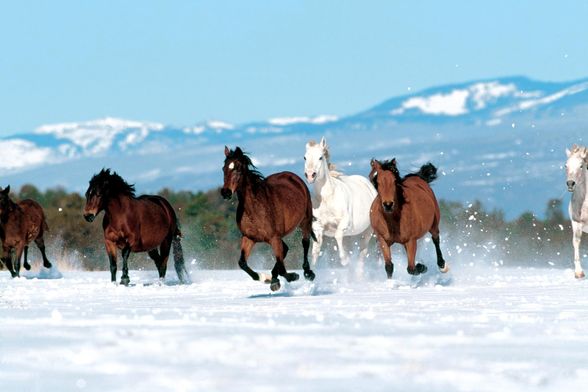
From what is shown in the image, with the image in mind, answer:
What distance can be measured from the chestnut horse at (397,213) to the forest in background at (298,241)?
4.56 meters

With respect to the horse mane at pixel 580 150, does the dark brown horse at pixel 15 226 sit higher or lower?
lower

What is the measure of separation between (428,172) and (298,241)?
13.0 meters

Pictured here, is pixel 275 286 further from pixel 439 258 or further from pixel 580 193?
pixel 580 193

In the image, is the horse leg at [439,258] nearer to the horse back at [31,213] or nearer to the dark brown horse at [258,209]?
the dark brown horse at [258,209]

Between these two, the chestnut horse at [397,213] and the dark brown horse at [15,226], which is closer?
the chestnut horse at [397,213]

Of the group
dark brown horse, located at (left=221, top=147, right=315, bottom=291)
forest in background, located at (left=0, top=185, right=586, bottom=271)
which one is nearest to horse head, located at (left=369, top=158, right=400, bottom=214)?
dark brown horse, located at (left=221, top=147, right=315, bottom=291)

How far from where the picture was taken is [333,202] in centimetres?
1794

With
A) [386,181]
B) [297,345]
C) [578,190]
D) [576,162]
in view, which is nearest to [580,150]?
[576,162]

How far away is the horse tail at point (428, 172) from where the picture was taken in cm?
1856

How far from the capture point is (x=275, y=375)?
561 centimetres

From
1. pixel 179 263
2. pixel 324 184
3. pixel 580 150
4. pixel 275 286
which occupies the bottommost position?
pixel 275 286

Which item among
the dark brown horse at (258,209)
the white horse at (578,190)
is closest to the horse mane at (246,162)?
the dark brown horse at (258,209)

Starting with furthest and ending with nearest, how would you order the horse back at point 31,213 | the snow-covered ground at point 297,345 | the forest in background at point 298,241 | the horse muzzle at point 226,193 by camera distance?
the forest in background at point 298,241 < the horse back at point 31,213 < the horse muzzle at point 226,193 < the snow-covered ground at point 297,345

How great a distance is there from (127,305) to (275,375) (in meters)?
5.70
